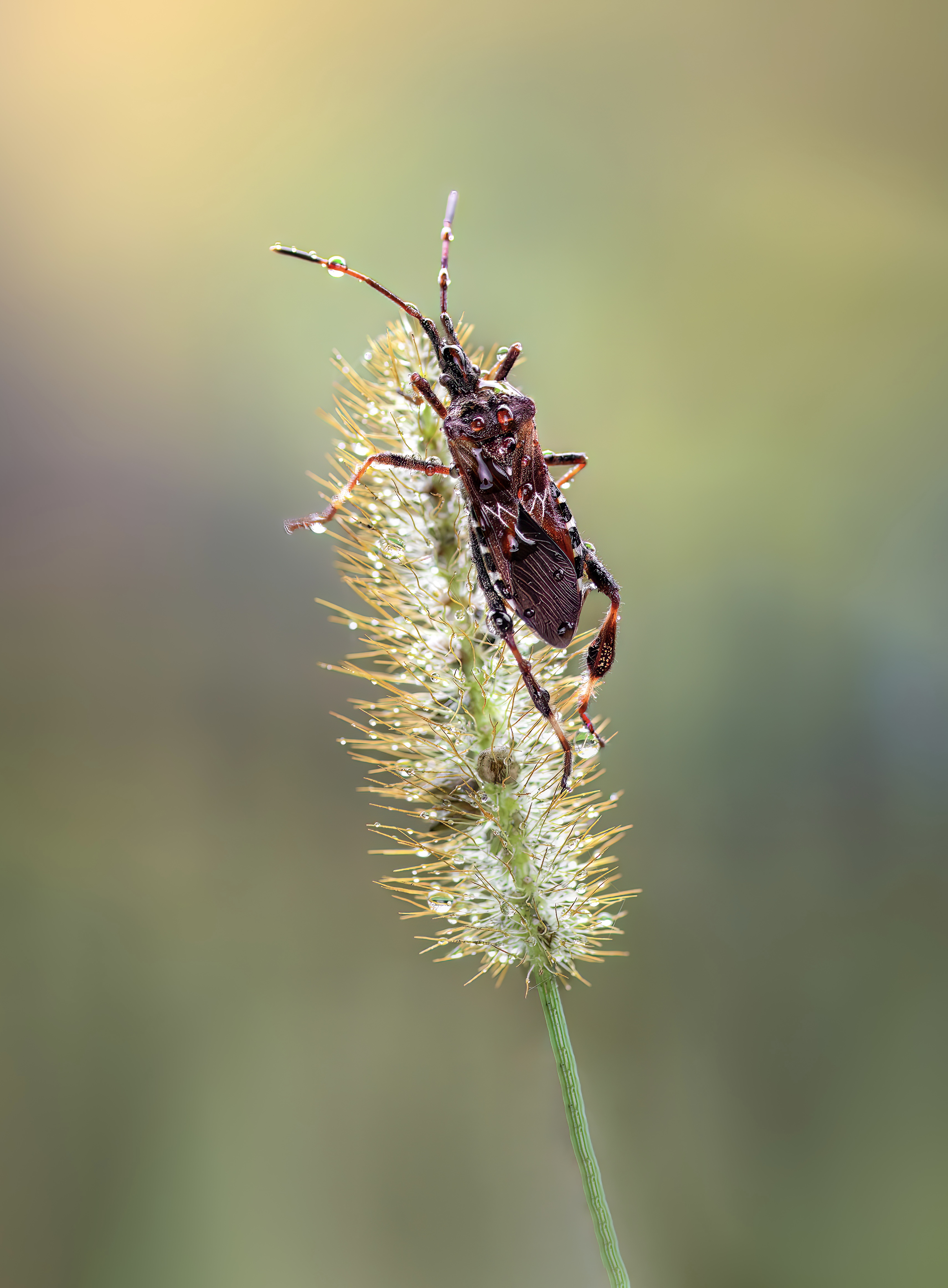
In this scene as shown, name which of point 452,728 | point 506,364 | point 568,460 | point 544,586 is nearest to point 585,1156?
point 452,728

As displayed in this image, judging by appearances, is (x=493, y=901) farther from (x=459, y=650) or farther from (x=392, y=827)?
(x=459, y=650)

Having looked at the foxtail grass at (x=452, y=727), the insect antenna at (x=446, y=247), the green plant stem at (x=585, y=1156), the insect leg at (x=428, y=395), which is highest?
the insect antenna at (x=446, y=247)

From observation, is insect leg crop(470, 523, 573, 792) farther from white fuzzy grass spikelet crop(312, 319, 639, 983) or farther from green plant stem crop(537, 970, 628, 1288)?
green plant stem crop(537, 970, 628, 1288)

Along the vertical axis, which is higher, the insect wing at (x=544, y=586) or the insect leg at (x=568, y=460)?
the insect leg at (x=568, y=460)

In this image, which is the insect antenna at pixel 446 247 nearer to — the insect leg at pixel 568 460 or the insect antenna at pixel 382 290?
the insect antenna at pixel 382 290

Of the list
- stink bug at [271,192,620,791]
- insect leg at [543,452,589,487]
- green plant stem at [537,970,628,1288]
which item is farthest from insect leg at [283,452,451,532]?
green plant stem at [537,970,628,1288]

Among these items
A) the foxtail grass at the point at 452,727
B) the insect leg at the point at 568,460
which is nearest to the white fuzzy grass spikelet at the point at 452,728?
the foxtail grass at the point at 452,727
